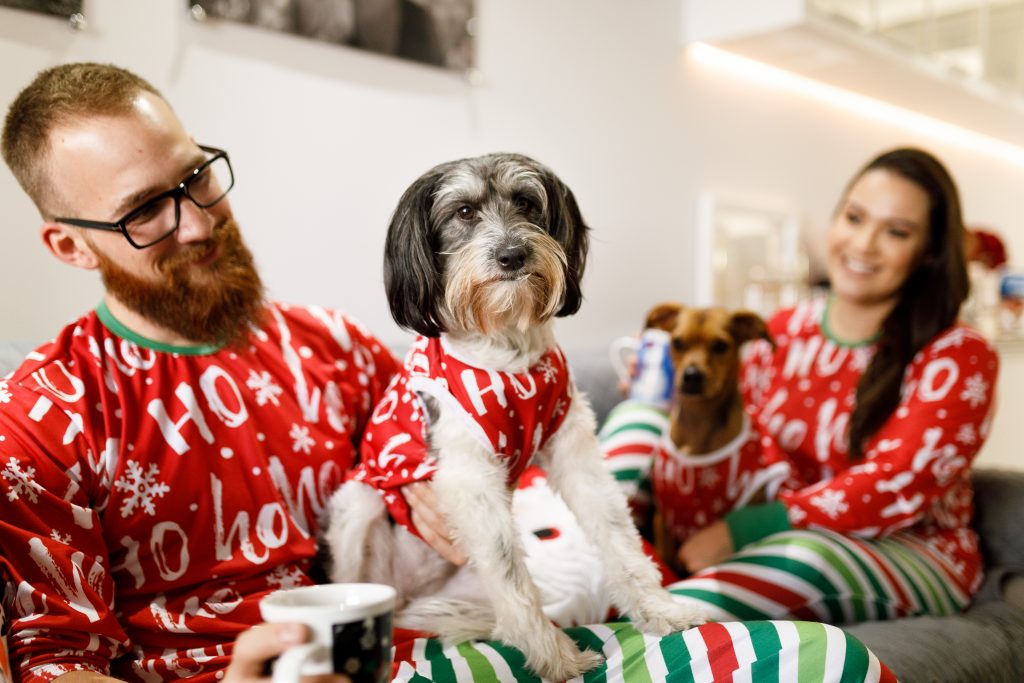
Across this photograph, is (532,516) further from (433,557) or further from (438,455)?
(438,455)

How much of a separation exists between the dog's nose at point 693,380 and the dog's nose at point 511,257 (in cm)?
112

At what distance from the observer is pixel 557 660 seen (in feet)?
3.95

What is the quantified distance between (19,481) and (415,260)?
614mm

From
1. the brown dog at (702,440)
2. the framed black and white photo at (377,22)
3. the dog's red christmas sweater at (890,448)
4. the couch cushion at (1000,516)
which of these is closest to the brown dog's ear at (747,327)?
the brown dog at (702,440)

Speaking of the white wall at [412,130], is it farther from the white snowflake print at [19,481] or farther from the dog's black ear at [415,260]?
the dog's black ear at [415,260]

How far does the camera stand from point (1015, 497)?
7.41 feet

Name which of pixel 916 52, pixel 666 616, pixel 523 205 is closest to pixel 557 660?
pixel 666 616

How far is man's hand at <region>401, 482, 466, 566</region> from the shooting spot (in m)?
1.32

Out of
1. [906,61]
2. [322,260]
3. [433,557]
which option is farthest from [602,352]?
[906,61]

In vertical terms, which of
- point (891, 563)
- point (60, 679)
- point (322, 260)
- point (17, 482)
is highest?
point (322, 260)

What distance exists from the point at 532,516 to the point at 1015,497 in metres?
1.42

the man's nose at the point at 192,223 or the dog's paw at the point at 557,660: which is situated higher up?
the man's nose at the point at 192,223

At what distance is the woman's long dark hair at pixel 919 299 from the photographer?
2082 mm

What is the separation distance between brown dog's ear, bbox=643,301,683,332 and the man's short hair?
143cm
